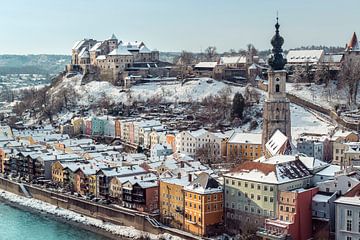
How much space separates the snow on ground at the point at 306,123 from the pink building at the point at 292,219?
12.3 meters

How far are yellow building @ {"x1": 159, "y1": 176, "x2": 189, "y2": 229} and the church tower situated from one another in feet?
20.2

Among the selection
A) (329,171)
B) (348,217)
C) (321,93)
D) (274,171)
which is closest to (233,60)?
(321,93)

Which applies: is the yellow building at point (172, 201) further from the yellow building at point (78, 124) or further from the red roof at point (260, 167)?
the yellow building at point (78, 124)

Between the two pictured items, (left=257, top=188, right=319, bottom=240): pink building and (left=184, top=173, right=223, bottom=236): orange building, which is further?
(left=184, top=173, right=223, bottom=236): orange building

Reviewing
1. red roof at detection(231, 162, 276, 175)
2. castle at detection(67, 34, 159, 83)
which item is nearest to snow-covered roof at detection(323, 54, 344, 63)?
castle at detection(67, 34, 159, 83)

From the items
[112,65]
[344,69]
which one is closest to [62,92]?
[112,65]

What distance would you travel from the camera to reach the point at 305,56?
43812 mm

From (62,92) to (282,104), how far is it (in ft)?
82.7

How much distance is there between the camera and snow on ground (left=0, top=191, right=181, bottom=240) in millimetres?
21427

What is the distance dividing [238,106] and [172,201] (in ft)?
50.0

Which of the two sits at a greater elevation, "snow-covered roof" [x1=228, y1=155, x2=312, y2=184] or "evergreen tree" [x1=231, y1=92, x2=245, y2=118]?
"evergreen tree" [x1=231, y1=92, x2=245, y2=118]

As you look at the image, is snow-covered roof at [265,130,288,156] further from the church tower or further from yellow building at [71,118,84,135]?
yellow building at [71,118,84,135]

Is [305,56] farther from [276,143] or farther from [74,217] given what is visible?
[74,217]

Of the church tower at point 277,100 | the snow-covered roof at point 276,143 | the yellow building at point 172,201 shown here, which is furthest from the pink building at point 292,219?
the church tower at point 277,100
